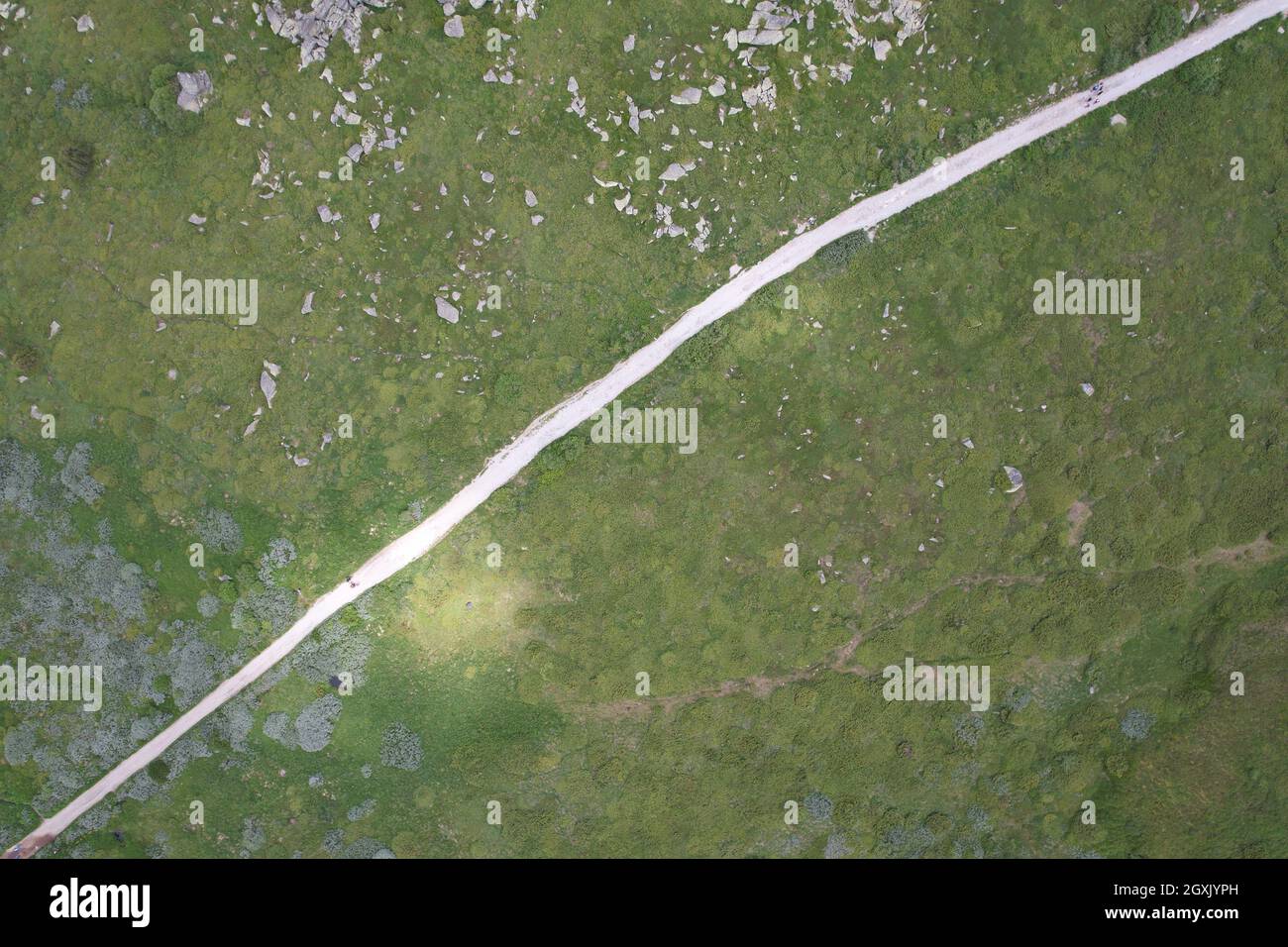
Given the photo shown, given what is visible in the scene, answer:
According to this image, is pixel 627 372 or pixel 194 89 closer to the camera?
pixel 194 89

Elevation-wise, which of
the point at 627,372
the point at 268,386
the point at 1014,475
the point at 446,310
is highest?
the point at 446,310

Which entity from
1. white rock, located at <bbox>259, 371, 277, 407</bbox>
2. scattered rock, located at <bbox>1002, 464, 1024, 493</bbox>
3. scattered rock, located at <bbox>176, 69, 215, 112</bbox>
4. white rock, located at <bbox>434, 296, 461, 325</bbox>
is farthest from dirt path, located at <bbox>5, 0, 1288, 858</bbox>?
scattered rock, located at <bbox>176, 69, 215, 112</bbox>

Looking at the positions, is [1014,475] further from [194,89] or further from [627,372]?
[194,89]

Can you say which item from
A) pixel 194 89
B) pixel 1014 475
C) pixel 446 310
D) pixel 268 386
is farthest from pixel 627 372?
pixel 194 89

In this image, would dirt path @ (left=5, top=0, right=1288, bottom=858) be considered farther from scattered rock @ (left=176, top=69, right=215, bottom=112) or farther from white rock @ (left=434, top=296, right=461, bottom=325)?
scattered rock @ (left=176, top=69, right=215, bottom=112)

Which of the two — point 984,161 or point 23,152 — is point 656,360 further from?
point 23,152

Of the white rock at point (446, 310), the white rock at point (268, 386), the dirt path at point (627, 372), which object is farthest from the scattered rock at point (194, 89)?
the dirt path at point (627, 372)

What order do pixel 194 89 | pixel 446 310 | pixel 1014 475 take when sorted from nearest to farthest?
pixel 194 89
pixel 446 310
pixel 1014 475

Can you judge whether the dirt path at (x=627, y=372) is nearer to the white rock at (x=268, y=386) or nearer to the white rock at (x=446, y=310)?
the white rock at (x=446, y=310)
